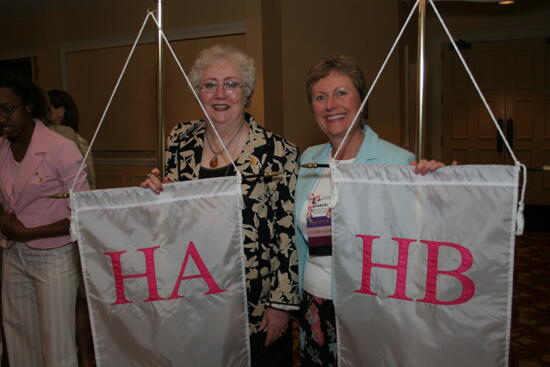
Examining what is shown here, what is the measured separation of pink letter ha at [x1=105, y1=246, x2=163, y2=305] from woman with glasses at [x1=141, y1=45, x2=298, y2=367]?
0.34 metres

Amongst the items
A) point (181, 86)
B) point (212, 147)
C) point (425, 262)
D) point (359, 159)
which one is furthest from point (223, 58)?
point (181, 86)

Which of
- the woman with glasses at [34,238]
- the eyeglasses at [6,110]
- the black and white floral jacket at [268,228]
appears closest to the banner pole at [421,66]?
the black and white floral jacket at [268,228]

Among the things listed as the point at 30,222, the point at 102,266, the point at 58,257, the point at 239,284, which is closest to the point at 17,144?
the point at 30,222

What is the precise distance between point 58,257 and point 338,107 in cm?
136

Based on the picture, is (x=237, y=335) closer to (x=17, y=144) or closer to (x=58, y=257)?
(x=58, y=257)

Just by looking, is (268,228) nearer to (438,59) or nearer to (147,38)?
(147,38)

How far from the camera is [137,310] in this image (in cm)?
140

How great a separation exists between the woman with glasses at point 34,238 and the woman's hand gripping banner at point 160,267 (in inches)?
23.2

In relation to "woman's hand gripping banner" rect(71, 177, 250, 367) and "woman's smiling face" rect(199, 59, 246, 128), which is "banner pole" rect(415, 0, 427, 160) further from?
"woman's smiling face" rect(199, 59, 246, 128)

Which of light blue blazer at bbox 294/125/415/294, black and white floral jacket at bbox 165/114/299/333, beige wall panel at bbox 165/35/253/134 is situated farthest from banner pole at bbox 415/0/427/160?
beige wall panel at bbox 165/35/253/134

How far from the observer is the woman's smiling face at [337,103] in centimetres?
162

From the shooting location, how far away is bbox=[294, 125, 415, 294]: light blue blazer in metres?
1.57

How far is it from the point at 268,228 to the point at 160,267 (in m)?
0.41

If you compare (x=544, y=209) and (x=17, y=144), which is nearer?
(x=17, y=144)
